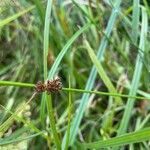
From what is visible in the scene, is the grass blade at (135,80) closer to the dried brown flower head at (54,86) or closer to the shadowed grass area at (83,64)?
the shadowed grass area at (83,64)

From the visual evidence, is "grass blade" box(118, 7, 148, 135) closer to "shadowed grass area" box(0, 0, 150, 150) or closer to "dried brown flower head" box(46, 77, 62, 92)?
"shadowed grass area" box(0, 0, 150, 150)

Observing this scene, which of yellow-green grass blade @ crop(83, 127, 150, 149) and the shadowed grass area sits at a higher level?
the shadowed grass area

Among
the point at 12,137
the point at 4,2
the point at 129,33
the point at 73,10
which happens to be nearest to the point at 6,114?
the point at 12,137

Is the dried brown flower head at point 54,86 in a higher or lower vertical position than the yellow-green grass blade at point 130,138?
higher

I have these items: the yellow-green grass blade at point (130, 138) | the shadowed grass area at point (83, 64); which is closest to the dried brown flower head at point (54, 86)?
the yellow-green grass blade at point (130, 138)

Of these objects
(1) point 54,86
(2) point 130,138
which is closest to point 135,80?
(2) point 130,138

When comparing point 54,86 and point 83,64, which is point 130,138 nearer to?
point 54,86

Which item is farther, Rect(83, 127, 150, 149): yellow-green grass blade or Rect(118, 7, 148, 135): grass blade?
Rect(118, 7, 148, 135): grass blade

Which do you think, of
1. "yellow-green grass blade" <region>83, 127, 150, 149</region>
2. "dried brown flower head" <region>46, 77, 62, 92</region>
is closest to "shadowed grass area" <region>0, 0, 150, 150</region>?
"yellow-green grass blade" <region>83, 127, 150, 149</region>
